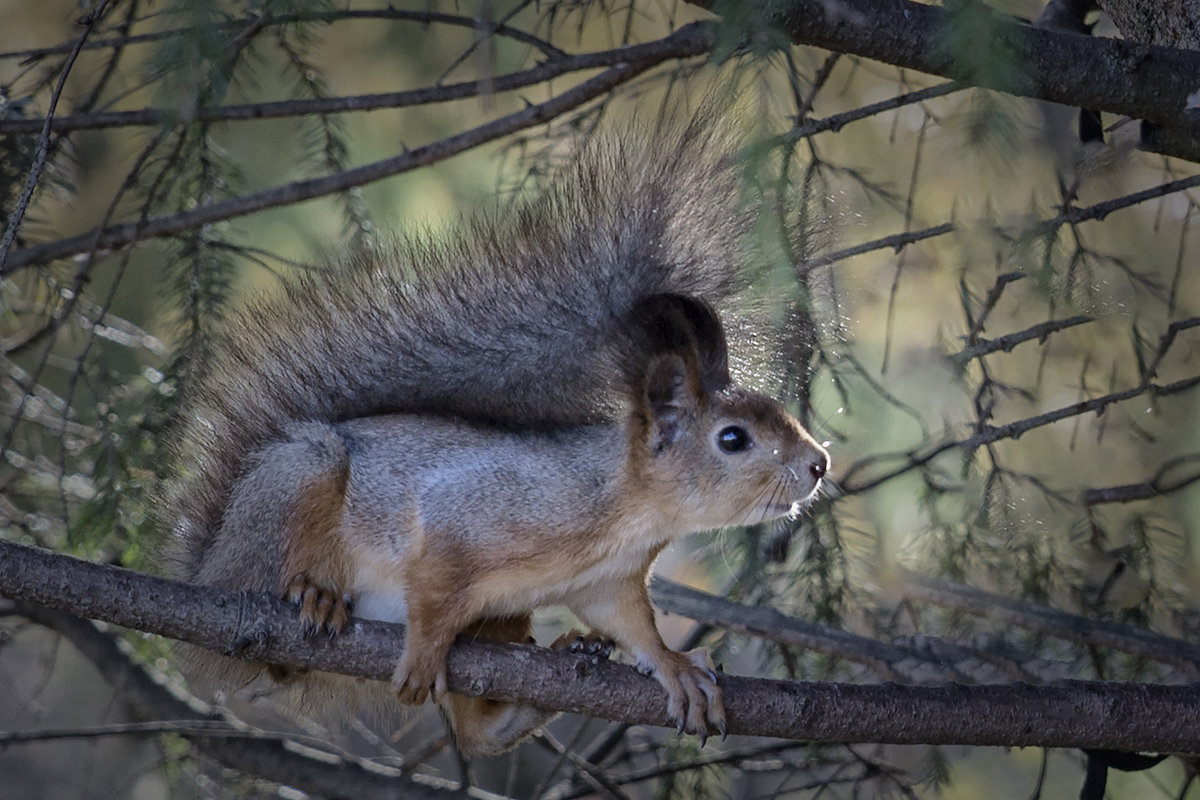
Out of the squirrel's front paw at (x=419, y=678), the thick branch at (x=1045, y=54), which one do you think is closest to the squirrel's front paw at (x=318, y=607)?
the squirrel's front paw at (x=419, y=678)

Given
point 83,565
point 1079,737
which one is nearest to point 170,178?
point 83,565

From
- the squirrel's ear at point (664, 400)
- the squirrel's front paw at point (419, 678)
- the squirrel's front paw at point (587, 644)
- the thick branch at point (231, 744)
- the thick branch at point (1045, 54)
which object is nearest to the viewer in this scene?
the thick branch at point (1045, 54)

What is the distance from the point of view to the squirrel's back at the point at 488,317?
1.77 m

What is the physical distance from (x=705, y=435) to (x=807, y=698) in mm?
400

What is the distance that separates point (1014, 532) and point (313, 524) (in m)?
1.07

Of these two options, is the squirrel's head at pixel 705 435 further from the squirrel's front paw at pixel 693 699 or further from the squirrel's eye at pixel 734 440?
the squirrel's front paw at pixel 693 699

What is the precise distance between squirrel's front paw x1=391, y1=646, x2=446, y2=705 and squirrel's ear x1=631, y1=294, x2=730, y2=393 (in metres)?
0.54

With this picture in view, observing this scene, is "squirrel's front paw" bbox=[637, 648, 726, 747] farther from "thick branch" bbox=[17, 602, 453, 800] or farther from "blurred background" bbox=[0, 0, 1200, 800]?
"thick branch" bbox=[17, 602, 453, 800]

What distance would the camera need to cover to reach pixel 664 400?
6.23 ft

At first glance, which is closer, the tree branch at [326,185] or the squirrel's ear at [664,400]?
the squirrel's ear at [664,400]

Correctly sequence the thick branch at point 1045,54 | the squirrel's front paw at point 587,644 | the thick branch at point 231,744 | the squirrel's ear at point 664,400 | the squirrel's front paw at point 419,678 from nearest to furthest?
the thick branch at point 1045,54 → the squirrel's front paw at point 419,678 → the squirrel's ear at point 664,400 → the squirrel's front paw at point 587,644 → the thick branch at point 231,744

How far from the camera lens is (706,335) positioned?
6.07 ft

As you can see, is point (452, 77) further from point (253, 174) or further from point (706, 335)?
point (706, 335)

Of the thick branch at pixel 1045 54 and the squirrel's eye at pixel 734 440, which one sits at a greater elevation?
the thick branch at pixel 1045 54
